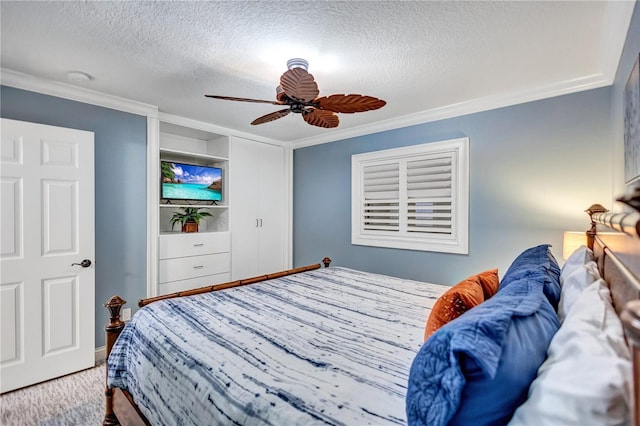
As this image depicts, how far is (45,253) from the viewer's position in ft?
8.19

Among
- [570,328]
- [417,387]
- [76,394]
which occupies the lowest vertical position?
[76,394]

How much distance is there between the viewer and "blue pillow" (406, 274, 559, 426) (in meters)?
0.66

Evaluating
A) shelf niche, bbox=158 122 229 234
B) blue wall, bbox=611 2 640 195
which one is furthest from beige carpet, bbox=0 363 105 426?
blue wall, bbox=611 2 640 195

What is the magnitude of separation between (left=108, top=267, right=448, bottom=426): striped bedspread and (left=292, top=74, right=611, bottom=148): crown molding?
6.58 feet

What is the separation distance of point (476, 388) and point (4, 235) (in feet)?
10.5

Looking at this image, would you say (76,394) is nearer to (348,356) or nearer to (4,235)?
(4,235)

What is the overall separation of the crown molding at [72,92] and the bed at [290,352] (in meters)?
2.07

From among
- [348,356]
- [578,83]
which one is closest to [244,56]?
[348,356]

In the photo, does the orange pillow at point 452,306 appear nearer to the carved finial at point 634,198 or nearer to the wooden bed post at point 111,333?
the carved finial at point 634,198

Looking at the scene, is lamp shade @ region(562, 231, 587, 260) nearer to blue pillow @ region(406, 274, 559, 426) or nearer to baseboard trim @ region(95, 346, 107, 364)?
blue pillow @ region(406, 274, 559, 426)

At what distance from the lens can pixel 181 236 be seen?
3.52 meters

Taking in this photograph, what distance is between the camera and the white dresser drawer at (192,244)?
11.1 feet

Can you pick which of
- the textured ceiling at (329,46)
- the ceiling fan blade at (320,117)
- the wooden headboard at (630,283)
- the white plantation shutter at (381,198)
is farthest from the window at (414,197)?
the wooden headboard at (630,283)

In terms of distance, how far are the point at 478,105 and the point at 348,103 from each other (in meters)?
1.73
